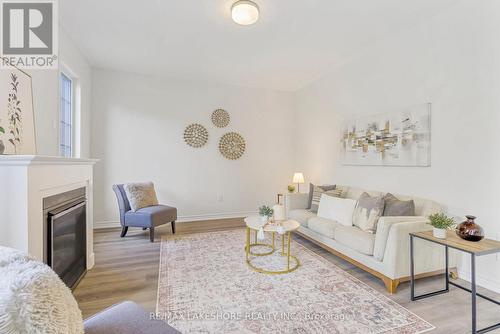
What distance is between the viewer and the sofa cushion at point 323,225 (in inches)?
116

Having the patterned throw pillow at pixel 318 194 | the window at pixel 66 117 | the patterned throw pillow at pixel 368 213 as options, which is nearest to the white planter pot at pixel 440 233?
the patterned throw pillow at pixel 368 213

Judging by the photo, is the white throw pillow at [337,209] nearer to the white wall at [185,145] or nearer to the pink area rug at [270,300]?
the pink area rug at [270,300]

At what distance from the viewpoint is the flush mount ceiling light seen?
2402mm

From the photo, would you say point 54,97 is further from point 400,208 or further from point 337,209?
point 400,208

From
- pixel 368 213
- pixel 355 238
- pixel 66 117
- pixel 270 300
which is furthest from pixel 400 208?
pixel 66 117

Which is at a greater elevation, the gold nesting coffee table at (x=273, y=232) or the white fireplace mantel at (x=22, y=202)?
the white fireplace mantel at (x=22, y=202)

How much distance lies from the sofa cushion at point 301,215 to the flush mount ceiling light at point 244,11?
2.54 meters

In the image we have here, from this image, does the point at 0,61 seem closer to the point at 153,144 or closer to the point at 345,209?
the point at 153,144

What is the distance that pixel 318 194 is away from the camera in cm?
375

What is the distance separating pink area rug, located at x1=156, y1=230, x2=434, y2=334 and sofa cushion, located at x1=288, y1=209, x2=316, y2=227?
618 millimetres

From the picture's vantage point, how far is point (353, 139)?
3.79 metres

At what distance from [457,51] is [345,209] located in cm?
201

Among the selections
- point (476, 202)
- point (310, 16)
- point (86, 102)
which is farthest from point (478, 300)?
point (86, 102)

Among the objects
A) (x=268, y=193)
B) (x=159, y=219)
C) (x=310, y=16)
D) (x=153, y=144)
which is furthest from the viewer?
(x=268, y=193)
